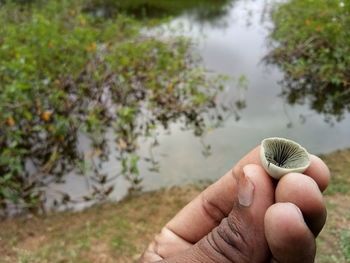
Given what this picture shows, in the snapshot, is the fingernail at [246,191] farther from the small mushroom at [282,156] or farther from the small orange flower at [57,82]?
the small orange flower at [57,82]

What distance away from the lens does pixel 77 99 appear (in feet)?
15.3

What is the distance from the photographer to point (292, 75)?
19.3ft

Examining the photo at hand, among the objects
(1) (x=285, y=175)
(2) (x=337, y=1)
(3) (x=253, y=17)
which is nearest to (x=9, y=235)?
(1) (x=285, y=175)

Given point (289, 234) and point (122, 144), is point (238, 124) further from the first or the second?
point (289, 234)

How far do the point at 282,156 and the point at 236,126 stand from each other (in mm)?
3567

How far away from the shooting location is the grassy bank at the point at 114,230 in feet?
9.43

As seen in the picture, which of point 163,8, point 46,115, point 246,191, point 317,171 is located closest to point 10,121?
point 46,115

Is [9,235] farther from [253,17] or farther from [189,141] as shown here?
[253,17]

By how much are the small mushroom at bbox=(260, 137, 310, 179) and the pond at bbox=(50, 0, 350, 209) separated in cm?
278

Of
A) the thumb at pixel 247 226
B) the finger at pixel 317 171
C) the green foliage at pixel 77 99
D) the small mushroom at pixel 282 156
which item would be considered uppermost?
the small mushroom at pixel 282 156

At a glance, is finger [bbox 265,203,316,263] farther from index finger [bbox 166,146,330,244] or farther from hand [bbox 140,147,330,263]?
index finger [bbox 166,146,330,244]

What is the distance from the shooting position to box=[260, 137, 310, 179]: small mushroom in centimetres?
101

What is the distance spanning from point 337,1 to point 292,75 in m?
2.45

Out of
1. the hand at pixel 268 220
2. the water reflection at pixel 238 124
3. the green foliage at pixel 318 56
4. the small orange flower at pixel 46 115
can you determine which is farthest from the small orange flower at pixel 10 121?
the green foliage at pixel 318 56
